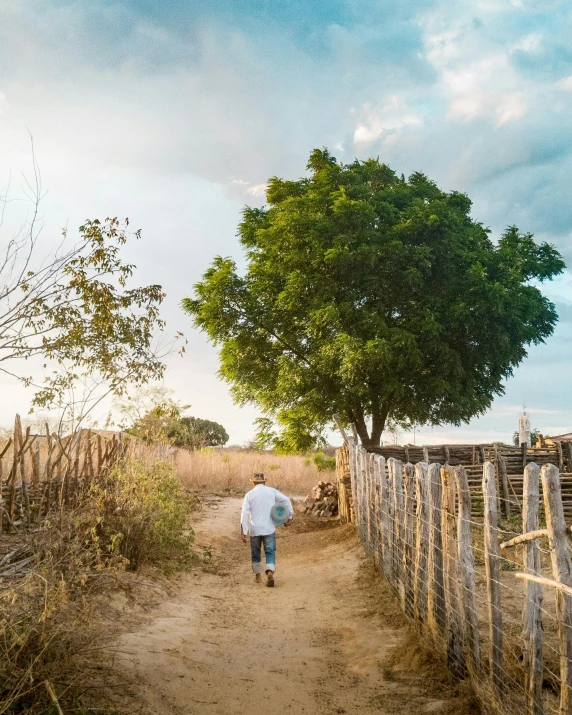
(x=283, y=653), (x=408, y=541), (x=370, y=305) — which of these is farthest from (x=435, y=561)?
(x=370, y=305)

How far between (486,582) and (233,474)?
810 inches

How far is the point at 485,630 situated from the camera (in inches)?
269

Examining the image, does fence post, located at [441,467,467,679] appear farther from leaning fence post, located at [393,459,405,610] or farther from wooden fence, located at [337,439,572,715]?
leaning fence post, located at [393,459,405,610]

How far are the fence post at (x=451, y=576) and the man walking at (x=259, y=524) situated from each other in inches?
186

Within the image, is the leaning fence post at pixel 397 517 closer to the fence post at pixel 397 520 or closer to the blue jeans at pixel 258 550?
the fence post at pixel 397 520

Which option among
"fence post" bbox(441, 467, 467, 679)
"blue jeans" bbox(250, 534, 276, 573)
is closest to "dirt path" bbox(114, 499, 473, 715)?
"fence post" bbox(441, 467, 467, 679)

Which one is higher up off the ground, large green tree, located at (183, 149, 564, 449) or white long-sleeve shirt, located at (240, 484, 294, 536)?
large green tree, located at (183, 149, 564, 449)

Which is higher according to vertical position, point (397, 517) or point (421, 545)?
point (397, 517)

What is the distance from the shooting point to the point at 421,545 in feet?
22.2

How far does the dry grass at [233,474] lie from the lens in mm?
24234

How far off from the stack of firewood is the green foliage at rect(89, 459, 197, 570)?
7603 millimetres

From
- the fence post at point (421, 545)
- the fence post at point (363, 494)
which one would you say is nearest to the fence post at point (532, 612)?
the fence post at point (421, 545)

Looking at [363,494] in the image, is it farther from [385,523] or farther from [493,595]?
[493,595]

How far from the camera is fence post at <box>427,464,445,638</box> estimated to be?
20.0 ft
